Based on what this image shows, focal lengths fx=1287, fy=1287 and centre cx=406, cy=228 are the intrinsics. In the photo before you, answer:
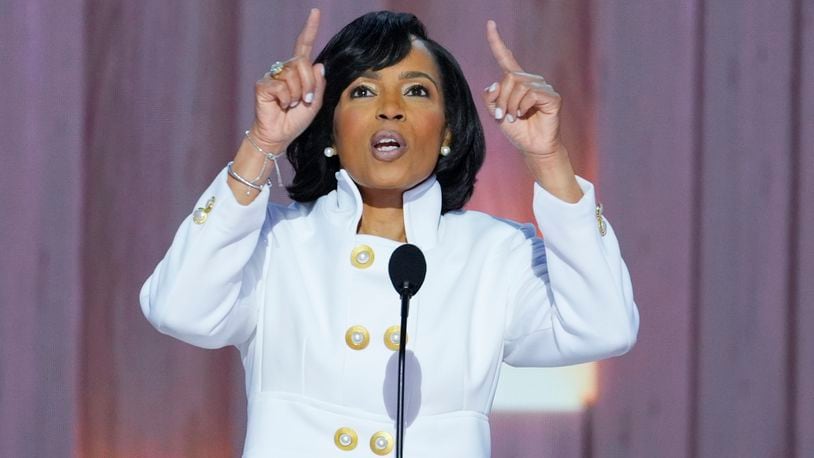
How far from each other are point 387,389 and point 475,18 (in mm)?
949

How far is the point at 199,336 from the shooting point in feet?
4.90

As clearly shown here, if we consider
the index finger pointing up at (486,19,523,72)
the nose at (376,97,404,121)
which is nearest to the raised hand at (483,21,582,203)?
the index finger pointing up at (486,19,523,72)

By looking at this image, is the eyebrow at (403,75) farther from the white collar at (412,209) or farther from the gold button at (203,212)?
the gold button at (203,212)

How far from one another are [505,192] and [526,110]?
772mm

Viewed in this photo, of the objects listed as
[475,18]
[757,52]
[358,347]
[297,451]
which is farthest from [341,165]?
[757,52]

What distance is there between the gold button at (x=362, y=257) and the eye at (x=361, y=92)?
7.5 inches

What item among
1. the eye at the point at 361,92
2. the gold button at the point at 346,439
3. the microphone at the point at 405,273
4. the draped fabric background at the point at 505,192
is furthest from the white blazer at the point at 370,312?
the draped fabric background at the point at 505,192

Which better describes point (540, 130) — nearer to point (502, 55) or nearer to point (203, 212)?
point (502, 55)

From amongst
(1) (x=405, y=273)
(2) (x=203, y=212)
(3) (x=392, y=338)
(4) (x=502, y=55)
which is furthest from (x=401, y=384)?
(4) (x=502, y=55)

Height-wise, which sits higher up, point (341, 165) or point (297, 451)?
point (341, 165)

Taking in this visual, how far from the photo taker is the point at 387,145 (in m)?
1.56

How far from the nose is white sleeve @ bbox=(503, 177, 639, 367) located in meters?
0.19

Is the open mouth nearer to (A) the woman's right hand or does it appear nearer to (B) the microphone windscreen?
(A) the woman's right hand

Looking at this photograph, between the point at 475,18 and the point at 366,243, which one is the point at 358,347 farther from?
the point at 475,18
